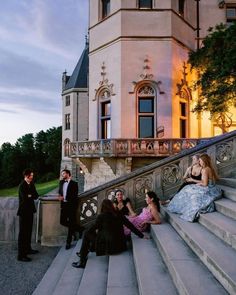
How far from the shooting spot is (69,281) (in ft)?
16.6

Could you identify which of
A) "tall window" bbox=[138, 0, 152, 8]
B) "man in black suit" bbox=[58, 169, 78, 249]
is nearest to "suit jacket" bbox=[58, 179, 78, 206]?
"man in black suit" bbox=[58, 169, 78, 249]

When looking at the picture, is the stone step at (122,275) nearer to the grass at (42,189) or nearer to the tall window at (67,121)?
the tall window at (67,121)

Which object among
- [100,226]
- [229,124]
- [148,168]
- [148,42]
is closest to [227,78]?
[229,124]

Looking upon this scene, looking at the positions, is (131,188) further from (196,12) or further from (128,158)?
(196,12)

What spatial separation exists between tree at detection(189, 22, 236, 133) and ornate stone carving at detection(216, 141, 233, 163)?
21.8 feet

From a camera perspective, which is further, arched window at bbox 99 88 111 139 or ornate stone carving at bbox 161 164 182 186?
arched window at bbox 99 88 111 139

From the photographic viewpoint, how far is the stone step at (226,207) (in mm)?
5453

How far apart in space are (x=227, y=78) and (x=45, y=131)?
74.1 metres

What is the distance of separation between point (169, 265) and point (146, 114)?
42.2 ft

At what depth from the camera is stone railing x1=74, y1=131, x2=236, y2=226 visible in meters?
7.91

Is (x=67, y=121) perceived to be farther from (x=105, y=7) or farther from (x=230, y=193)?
(x=230, y=193)

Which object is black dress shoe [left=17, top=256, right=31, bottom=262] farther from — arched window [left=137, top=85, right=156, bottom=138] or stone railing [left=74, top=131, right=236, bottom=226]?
arched window [left=137, top=85, right=156, bottom=138]

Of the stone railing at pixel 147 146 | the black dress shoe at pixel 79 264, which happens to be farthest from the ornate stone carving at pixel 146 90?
the black dress shoe at pixel 79 264

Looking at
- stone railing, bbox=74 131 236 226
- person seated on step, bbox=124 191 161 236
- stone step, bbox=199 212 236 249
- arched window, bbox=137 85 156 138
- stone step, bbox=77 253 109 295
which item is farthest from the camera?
arched window, bbox=137 85 156 138
